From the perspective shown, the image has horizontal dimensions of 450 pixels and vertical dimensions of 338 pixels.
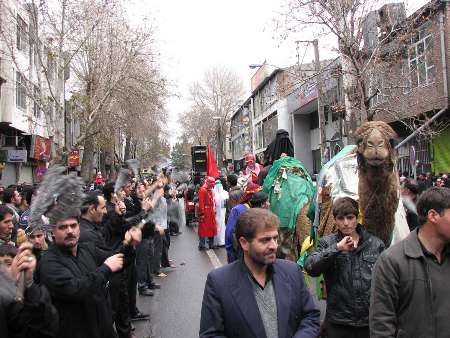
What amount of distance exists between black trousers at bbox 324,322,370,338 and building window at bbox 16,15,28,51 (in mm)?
20327

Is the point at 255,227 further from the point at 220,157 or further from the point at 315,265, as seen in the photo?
the point at 220,157

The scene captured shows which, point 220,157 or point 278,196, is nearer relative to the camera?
point 278,196

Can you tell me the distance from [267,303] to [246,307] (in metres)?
0.14

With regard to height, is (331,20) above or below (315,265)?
above

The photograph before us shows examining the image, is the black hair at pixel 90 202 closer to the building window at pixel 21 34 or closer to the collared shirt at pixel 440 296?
the collared shirt at pixel 440 296

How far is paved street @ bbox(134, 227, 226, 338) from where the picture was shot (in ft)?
24.1

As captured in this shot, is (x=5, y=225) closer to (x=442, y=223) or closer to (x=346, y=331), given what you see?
(x=346, y=331)

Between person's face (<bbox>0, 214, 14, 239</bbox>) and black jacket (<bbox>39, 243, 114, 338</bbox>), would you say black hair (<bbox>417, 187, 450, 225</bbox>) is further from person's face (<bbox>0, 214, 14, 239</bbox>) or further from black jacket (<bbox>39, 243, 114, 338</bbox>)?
person's face (<bbox>0, 214, 14, 239</bbox>)

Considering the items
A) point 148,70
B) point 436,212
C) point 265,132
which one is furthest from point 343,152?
point 265,132

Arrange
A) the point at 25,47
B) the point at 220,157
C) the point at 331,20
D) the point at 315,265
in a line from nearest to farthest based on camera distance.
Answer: the point at 315,265
the point at 331,20
the point at 25,47
the point at 220,157

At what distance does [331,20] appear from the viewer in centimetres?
1559

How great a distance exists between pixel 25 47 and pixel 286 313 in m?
25.9

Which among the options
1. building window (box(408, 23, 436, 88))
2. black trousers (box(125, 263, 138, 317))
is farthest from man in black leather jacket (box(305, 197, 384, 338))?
building window (box(408, 23, 436, 88))

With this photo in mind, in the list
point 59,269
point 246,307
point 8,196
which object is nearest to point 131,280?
point 8,196
